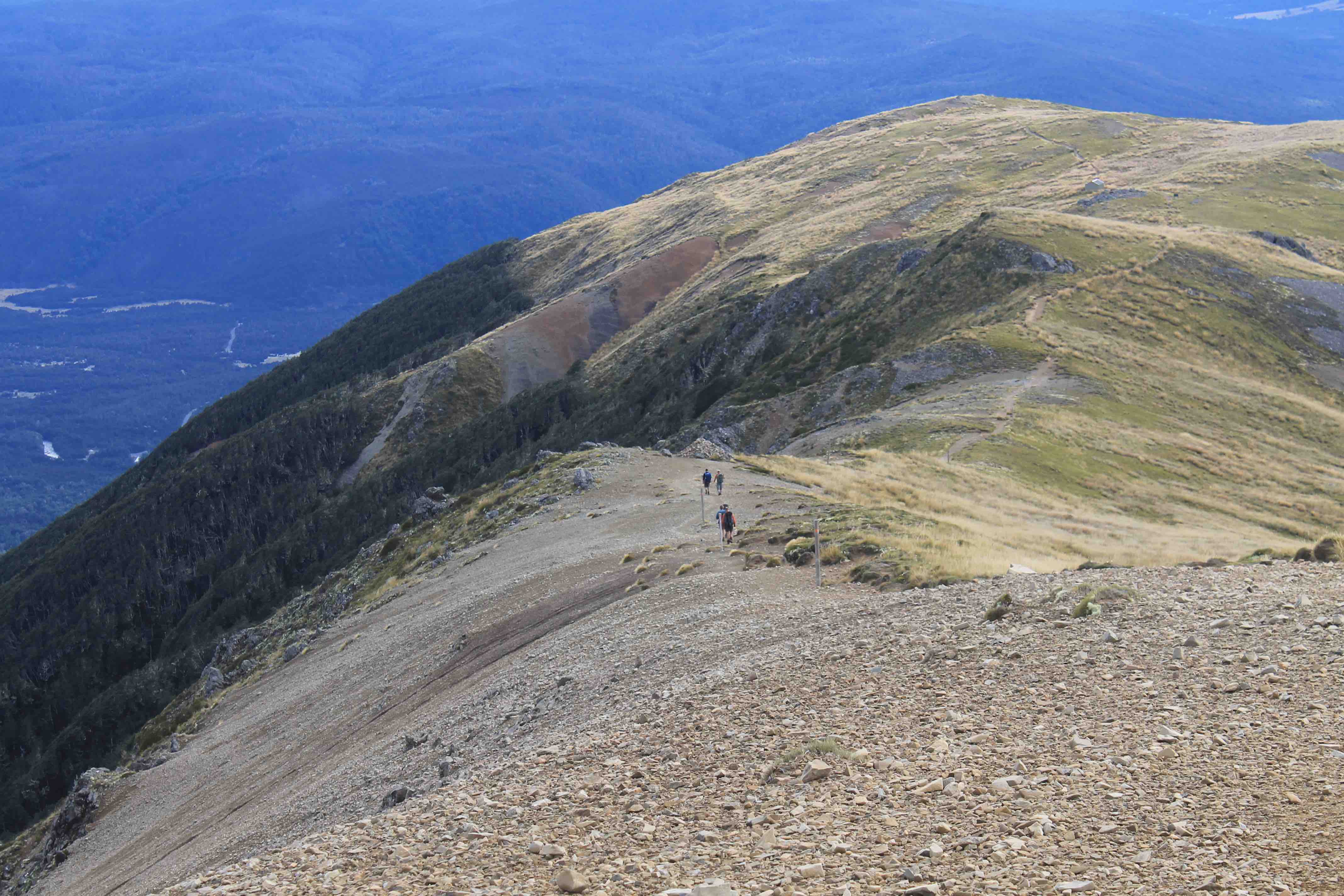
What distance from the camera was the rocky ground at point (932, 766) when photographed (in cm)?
811

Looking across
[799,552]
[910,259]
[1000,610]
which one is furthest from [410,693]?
[910,259]

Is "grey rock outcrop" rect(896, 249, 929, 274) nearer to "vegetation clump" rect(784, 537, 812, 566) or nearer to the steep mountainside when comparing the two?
the steep mountainside

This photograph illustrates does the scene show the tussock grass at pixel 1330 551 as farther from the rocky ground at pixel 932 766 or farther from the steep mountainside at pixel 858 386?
the steep mountainside at pixel 858 386

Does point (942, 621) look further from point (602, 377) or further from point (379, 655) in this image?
point (602, 377)

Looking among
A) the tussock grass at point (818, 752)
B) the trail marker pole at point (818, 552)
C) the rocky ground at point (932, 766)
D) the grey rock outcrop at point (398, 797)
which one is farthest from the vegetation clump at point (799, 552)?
the tussock grass at point (818, 752)

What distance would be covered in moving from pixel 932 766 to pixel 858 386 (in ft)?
138

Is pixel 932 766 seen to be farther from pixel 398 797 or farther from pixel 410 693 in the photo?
pixel 410 693

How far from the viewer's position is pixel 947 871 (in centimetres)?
797

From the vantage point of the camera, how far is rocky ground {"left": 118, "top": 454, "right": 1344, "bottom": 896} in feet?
26.6

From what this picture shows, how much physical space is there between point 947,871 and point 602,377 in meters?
80.7

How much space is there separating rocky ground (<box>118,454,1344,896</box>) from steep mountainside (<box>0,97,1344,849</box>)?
484 centimetres

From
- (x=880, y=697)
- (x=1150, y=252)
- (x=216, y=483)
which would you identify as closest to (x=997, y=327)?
(x=1150, y=252)

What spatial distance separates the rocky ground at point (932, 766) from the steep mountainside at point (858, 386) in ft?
15.9

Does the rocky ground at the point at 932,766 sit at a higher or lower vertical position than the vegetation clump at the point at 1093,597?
lower
